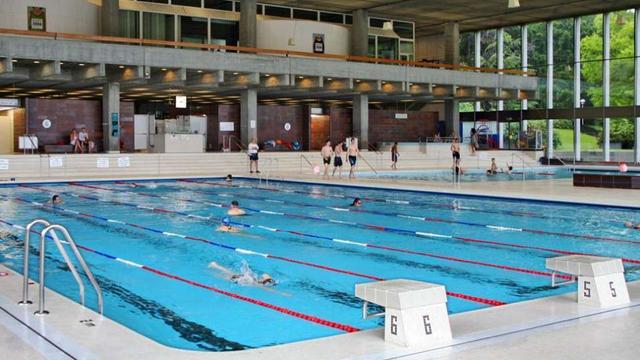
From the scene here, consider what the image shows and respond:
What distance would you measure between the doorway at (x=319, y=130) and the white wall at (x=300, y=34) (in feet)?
11.5

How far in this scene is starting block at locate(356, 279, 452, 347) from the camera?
4793mm

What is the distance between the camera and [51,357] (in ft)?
14.7

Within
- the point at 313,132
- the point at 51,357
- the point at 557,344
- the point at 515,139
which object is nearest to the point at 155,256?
the point at 51,357

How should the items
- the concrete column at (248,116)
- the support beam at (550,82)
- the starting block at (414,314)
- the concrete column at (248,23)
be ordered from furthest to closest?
1. the support beam at (550,82)
2. the concrete column at (248,23)
3. the concrete column at (248,116)
4. the starting block at (414,314)

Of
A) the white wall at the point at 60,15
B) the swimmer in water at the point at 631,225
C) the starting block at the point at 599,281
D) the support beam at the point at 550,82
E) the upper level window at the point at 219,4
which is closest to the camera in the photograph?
the starting block at the point at 599,281

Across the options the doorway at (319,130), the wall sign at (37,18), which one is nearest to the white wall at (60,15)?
the wall sign at (37,18)

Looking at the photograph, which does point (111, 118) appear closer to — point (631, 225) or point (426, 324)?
point (631, 225)

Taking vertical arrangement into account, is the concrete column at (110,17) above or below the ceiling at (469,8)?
below

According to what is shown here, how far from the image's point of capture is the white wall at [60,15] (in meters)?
27.8

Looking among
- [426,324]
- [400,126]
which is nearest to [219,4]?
[400,126]

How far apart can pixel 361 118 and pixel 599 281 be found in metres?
30.4

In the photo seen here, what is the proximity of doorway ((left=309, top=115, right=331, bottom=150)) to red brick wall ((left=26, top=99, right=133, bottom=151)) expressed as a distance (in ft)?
32.8

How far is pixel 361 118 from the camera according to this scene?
36.1 m

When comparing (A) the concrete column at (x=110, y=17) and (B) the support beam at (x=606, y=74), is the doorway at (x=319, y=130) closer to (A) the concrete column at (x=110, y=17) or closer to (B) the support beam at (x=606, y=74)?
(A) the concrete column at (x=110, y=17)
